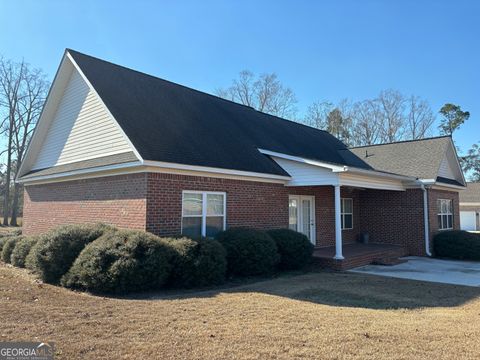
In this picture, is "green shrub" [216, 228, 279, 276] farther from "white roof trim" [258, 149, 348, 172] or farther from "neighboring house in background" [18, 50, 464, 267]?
"white roof trim" [258, 149, 348, 172]

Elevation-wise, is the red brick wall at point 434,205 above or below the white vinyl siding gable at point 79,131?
below

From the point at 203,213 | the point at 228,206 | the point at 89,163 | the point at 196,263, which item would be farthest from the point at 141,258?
the point at 89,163

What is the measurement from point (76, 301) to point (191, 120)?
26.3ft

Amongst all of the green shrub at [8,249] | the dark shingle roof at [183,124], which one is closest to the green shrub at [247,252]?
the dark shingle roof at [183,124]

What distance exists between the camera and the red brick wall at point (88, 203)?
10.6m

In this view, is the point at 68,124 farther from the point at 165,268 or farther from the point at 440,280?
the point at 440,280

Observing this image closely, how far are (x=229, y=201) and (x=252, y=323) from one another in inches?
249

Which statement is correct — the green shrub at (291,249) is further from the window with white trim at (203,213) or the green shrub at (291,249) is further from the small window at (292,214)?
the small window at (292,214)

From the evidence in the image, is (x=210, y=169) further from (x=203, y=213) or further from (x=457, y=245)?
(x=457, y=245)

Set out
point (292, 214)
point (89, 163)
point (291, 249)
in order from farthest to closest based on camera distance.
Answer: point (292, 214), point (89, 163), point (291, 249)

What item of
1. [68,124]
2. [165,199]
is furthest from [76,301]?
[68,124]

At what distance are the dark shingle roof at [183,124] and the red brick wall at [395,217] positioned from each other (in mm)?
3136

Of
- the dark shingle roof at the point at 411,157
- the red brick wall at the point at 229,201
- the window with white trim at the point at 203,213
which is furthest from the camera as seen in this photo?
the dark shingle roof at the point at 411,157

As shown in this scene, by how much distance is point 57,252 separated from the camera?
9438 mm
